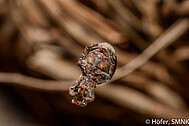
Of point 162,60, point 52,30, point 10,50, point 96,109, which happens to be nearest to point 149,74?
point 162,60

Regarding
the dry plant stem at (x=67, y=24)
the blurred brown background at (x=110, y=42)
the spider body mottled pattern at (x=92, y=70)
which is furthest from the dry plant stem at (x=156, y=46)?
the spider body mottled pattern at (x=92, y=70)

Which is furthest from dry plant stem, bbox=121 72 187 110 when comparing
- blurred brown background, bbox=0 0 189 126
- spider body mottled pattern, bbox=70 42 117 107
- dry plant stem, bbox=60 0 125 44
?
spider body mottled pattern, bbox=70 42 117 107

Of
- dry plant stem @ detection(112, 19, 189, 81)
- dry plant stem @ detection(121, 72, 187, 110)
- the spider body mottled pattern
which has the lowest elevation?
the spider body mottled pattern

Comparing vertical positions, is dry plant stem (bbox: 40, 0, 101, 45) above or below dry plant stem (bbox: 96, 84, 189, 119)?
above

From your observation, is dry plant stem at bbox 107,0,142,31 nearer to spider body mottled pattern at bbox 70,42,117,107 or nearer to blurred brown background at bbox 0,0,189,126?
blurred brown background at bbox 0,0,189,126

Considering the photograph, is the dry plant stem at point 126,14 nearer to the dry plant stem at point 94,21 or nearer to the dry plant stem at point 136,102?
the dry plant stem at point 94,21

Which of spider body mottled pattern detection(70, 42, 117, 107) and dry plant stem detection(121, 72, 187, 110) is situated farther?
dry plant stem detection(121, 72, 187, 110)

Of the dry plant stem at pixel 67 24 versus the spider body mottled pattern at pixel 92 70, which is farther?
the dry plant stem at pixel 67 24
